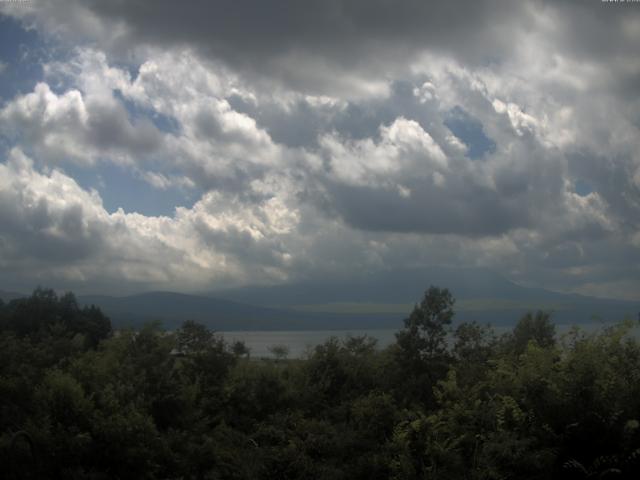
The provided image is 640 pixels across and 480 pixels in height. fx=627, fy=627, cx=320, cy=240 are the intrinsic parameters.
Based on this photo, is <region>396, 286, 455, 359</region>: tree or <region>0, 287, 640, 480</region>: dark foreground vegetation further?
<region>396, 286, 455, 359</region>: tree

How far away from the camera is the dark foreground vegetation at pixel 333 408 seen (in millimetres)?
13117

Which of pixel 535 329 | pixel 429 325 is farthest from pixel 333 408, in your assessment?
pixel 535 329

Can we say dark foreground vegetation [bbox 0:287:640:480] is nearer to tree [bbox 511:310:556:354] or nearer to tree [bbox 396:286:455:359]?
tree [bbox 396:286:455:359]

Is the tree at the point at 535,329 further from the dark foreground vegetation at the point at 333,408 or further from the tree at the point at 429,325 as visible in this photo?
the tree at the point at 429,325

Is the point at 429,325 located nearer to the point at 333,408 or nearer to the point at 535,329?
the point at 333,408

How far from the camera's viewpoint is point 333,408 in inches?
810

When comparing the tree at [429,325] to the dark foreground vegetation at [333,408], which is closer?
the dark foreground vegetation at [333,408]

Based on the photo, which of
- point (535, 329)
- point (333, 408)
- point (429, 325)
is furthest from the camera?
point (535, 329)

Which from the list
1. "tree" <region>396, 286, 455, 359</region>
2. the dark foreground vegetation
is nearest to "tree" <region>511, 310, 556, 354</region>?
the dark foreground vegetation

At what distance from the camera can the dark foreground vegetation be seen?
13.1m

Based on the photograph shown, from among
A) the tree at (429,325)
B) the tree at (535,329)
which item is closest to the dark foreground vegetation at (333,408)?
the tree at (429,325)

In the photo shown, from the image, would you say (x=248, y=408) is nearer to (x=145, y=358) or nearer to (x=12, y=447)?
(x=145, y=358)

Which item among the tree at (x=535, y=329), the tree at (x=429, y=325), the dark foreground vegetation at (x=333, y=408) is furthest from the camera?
the tree at (x=535, y=329)

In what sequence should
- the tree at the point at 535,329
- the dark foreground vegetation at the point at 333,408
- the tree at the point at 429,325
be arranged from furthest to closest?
the tree at the point at 535,329 → the tree at the point at 429,325 → the dark foreground vegetation at the point at 333,408
